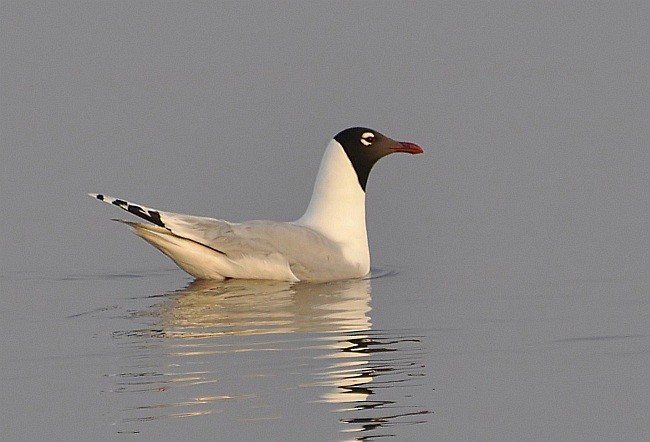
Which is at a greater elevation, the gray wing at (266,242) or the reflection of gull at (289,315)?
the gray wing at (266,242)

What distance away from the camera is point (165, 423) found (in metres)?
7.31

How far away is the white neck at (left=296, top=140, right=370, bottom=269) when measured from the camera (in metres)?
13.3

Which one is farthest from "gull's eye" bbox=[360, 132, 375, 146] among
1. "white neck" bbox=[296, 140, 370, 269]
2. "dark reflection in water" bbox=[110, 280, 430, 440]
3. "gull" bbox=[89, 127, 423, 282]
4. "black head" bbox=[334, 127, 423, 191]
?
"dark reflection in water" bbox=[110, 280, 430, 440]

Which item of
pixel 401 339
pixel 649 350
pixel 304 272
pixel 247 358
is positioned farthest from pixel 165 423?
pixel 304 272

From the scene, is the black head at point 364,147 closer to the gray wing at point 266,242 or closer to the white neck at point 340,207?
the white neck at point 340,207

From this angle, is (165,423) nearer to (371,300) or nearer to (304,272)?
(371,300)

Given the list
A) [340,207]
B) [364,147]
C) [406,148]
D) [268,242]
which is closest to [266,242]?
[268,242]

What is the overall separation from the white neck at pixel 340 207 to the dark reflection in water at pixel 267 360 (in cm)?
150

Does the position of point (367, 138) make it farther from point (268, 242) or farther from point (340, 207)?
point (268, 242)

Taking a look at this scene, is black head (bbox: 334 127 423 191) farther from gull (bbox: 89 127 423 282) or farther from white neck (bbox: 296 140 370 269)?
gull (bbox: 89 127 423 282)

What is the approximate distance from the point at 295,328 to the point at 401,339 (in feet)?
2.46

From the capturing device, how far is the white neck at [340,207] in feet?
43.6

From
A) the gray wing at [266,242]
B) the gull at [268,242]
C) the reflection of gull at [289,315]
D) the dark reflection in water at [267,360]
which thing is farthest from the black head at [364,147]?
the dark reflection in water at [267,360]

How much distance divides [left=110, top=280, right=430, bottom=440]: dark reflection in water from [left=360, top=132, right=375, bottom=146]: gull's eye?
2.40 m
